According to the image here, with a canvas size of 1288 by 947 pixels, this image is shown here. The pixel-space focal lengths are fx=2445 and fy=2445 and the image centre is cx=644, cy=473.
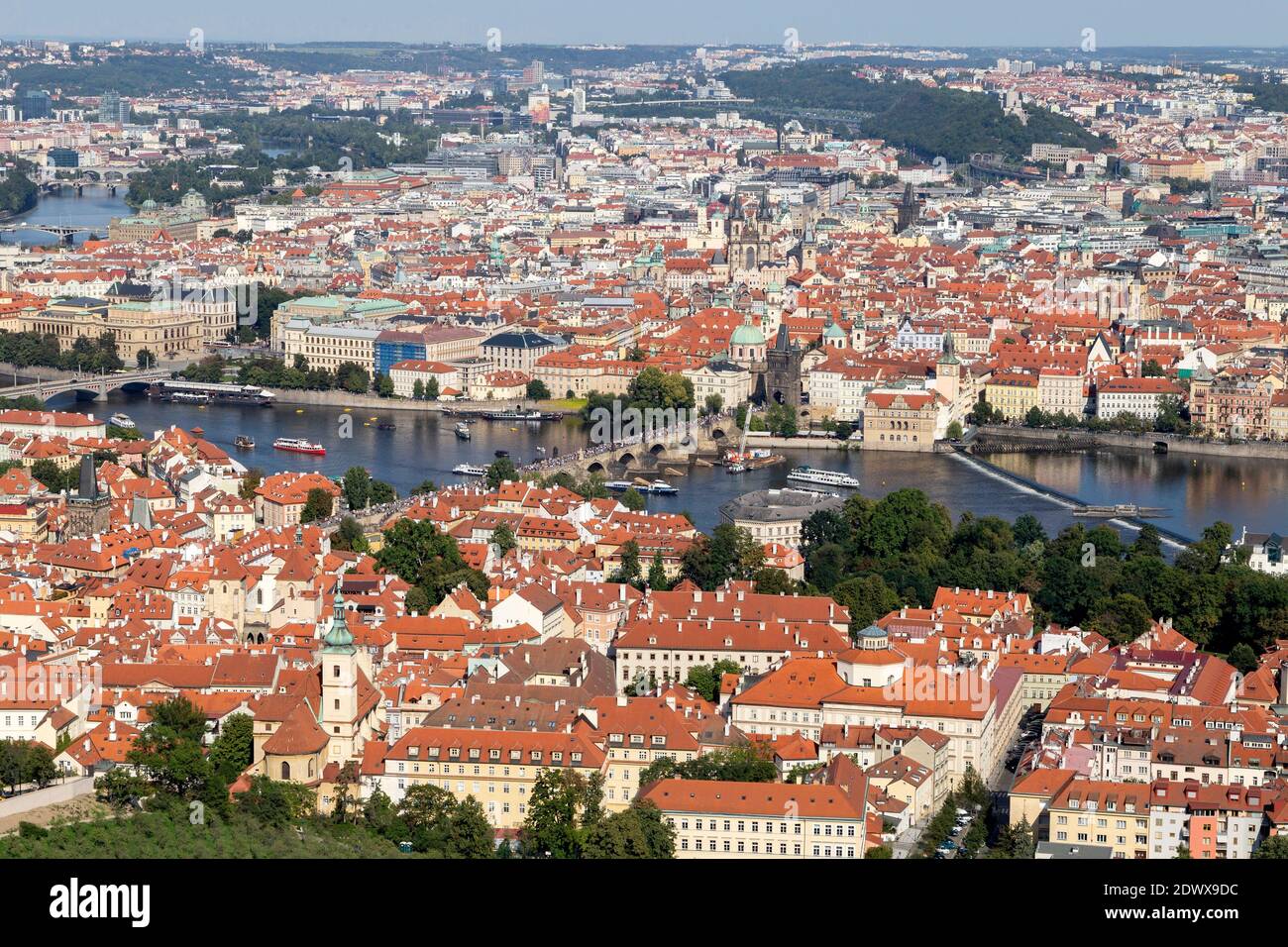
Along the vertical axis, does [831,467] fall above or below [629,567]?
below

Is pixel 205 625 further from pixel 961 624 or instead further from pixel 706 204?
pixel 706 204

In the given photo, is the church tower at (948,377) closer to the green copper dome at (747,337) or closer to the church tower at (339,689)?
the green copper dome at (747,337)

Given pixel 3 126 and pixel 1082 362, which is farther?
pixel 3 126

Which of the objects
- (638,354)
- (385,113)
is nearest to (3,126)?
(385,113)

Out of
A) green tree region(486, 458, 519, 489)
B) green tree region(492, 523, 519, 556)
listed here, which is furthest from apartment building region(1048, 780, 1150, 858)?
green tree region(486, 458, 519, 489)

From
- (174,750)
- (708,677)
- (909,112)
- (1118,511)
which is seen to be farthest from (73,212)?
(174,750)

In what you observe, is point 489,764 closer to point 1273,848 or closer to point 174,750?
point 174,750
